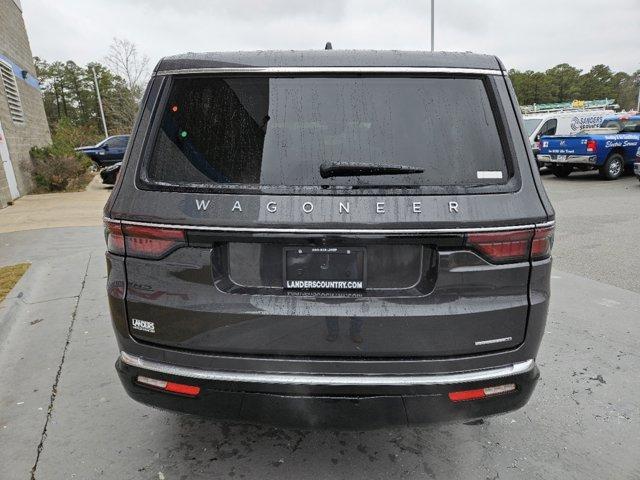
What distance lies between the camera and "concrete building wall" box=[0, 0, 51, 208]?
12250mm

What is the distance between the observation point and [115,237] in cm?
202

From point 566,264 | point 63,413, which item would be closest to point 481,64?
point 63,413

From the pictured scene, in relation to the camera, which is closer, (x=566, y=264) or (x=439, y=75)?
(x=439, y=75)

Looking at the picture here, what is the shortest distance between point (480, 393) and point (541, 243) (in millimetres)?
693

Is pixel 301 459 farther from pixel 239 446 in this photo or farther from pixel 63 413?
pixel 63 413

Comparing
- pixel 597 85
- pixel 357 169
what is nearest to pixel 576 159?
pixel 357 169

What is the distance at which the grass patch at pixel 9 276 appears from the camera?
16.6ft

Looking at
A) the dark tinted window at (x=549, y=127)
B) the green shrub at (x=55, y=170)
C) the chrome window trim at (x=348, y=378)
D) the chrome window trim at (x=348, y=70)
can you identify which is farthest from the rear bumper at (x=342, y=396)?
the dark tinted window at (x=549, y=127)

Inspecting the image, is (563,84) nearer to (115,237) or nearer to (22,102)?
→ (22,102)

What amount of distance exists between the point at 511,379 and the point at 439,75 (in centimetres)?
134

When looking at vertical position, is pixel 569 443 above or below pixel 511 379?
below

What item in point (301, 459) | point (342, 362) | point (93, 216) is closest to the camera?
point (342, 362)

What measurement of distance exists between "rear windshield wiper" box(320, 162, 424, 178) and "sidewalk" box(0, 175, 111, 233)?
8427 mm

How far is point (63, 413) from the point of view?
116 inches
